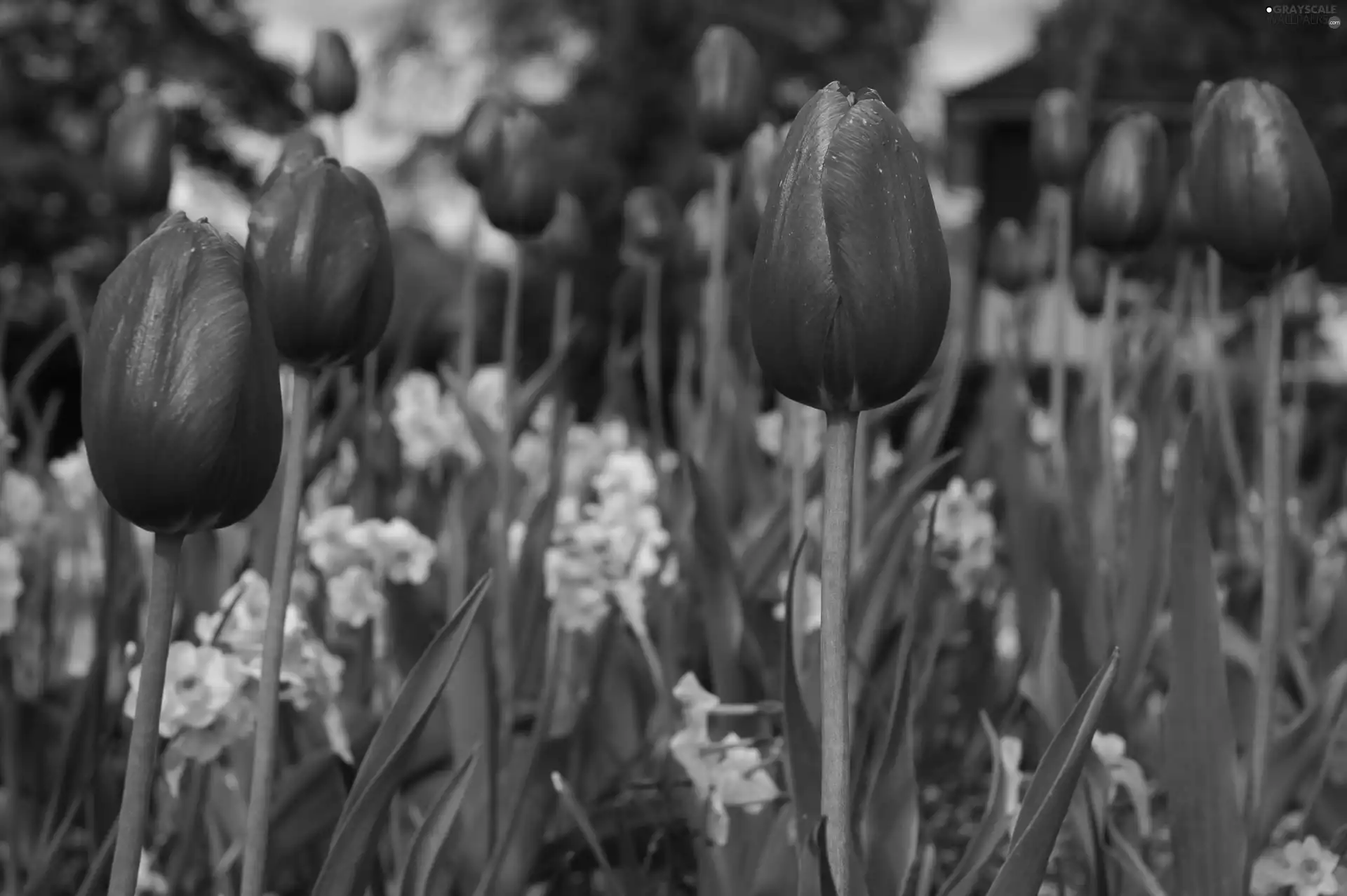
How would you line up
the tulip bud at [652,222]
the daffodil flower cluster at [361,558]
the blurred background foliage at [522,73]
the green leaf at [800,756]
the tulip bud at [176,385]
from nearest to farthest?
the tulip bud at [176,385] → the green leaf at [800,756] → the daffodil flower cluster at [361,558] → the tulip bud at [652,222] → the blurred background foliage at [522,73]

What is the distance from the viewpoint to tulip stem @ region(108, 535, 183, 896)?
0.76 metres

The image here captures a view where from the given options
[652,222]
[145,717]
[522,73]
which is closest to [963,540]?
[652,222]

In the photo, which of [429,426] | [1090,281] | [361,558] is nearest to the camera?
[361,558]

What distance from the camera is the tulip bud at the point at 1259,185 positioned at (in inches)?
48.1

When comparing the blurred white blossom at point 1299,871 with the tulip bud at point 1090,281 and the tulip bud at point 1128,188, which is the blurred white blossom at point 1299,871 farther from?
the tulip bud at point 1090,281

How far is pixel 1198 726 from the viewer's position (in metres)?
1.15

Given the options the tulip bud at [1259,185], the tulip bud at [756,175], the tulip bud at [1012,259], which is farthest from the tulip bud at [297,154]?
the tulip bud at [1012,259]

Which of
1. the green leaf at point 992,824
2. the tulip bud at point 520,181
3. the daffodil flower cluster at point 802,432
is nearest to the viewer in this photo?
the green leaf at point 992,824

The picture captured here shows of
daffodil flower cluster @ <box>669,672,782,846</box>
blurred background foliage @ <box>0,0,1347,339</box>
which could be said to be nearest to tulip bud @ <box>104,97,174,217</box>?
daffodil flower cluster @ <box>669,672,782,846</box>

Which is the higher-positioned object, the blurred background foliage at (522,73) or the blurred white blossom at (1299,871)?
the blurred background foliage at (522,73)

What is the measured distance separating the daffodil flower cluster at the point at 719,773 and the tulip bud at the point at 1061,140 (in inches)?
45.6

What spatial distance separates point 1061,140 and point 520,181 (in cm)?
81

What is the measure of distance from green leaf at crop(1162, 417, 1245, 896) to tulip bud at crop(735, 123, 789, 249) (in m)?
0.71

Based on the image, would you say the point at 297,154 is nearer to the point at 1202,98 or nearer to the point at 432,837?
the point at 432,837
